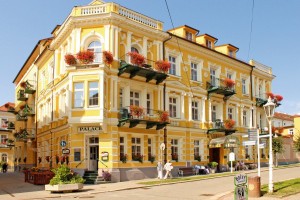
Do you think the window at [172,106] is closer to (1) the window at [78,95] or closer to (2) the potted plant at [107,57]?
(2) the potted plant at [107,57]

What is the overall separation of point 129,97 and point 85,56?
4521 millimetres

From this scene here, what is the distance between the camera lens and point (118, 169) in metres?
26.1

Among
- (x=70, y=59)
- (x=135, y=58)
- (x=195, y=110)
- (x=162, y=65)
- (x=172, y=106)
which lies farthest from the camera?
(x=195, y=110)

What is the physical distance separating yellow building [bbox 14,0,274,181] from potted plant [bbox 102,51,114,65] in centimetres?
23

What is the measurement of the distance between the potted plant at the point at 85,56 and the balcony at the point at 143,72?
2.31m

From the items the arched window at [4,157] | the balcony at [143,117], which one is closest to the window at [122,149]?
the balcony at [143,117]

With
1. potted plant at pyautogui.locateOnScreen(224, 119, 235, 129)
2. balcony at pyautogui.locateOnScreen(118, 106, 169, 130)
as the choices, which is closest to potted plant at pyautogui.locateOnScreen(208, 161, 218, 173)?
potted plant at pyautogui.locateOnScreen(224, 119, 235, 129)

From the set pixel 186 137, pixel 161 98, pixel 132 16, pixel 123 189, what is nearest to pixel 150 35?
pixel 132 16

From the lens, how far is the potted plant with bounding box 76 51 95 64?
83.9ft

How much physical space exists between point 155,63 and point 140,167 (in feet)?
25.5

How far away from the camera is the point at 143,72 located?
28.1 m

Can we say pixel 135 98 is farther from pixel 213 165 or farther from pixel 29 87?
pixel 29 87

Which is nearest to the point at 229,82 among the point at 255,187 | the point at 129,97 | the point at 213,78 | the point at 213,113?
the point at 213,78

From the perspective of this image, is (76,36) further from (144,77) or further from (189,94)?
(189,94)
